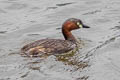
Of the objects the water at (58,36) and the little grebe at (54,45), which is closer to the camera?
the water at (58,36)

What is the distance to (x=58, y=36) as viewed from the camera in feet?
40.7

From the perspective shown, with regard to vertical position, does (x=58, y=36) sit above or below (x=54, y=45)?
below

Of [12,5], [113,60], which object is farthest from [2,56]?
[12,5]

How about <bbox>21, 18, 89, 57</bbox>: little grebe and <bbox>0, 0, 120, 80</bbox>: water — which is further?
<bbox>21, 18, 89, 57</bbox>: little grebe

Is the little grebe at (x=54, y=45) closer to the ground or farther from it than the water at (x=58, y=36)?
farther from it

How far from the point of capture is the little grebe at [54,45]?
34.0 ft

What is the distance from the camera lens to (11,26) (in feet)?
43.5

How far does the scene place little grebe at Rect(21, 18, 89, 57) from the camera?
34.0 feet

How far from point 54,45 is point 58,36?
1.75 metres

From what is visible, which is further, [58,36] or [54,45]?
[58,36]

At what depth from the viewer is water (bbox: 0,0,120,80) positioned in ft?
30.7

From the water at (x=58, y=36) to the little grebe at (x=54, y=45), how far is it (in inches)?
9.1

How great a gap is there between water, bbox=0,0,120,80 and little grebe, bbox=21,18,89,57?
0.76ft

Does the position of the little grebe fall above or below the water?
above
